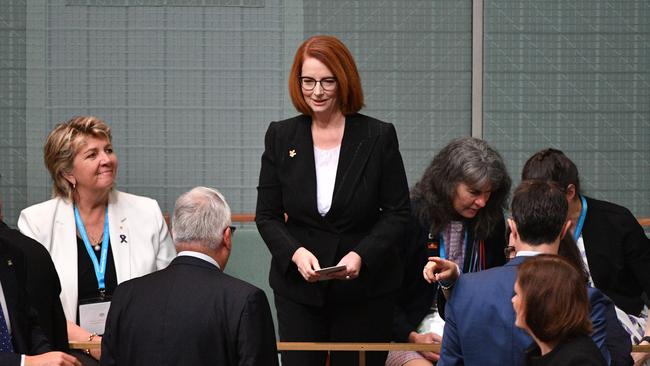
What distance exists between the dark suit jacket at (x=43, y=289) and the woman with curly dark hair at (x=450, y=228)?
1.58 m

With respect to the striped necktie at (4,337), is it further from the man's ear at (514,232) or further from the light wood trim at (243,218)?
the light wood trim at (243,218)

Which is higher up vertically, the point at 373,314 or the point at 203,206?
the point at 203,206

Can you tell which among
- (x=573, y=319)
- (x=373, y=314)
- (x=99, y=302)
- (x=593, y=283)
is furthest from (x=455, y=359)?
(x=99, y=302)

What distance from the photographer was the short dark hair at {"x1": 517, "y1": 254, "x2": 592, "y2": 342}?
3279mm

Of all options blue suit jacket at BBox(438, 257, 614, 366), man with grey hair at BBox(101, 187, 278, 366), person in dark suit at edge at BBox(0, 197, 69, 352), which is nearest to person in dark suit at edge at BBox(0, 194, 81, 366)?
person in dark suit at edge at BBox(0, 197, 69, 352)

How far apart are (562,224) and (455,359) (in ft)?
1.87

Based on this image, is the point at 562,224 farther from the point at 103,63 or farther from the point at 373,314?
the point at 103,63

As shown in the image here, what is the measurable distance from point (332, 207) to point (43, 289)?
3.85 feet

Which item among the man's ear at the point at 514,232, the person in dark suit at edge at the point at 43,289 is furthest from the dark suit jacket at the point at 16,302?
the man's ear at the point at 514,232

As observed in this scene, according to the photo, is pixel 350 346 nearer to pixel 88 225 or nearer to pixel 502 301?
pixel 502 301

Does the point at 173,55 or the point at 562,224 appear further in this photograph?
the point at 173,55

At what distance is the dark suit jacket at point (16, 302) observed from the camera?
4.03 m

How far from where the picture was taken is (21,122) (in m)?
6.72

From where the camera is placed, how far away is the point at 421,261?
534 centimetres
